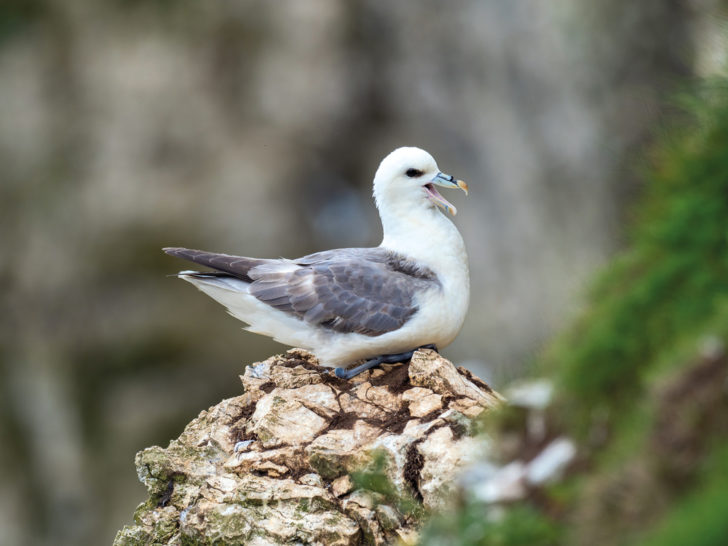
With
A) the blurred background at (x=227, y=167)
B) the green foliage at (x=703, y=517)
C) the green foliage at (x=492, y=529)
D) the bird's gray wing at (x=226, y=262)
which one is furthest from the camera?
the blurred background at (x=227, y=167)

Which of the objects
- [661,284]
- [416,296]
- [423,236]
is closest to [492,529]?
[661,284]

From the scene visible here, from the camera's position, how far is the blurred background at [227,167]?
16.7 meters

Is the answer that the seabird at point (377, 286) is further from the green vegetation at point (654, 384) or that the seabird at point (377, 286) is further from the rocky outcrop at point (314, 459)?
the green vegetation at point (654, 384)

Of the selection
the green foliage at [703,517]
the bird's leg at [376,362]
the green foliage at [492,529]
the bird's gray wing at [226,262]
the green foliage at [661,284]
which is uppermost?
the bird's gray wing at [226,262]

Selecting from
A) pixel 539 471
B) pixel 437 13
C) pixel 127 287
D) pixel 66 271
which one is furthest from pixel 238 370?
pixel 539 471

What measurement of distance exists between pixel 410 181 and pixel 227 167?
1015 cm

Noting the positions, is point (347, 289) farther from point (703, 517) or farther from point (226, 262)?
point (703, 517)

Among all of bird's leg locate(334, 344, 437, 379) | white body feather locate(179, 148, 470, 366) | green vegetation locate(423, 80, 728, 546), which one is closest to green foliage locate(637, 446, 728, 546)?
green vegetation locate(423, 80, 728, 546)

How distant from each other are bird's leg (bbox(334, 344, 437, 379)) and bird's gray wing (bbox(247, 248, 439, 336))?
0.70ft

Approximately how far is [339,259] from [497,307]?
1002 cm

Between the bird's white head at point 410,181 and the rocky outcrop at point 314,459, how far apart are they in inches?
59.0

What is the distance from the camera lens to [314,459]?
5492mm

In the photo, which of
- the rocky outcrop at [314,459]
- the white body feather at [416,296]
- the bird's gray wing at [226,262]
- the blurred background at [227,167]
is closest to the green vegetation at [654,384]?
the rocky outcrop at [314,459]

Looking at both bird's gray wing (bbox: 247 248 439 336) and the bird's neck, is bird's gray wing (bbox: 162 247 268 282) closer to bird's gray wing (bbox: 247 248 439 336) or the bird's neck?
bird's gray wing (bbox: 247 248 439 336)
